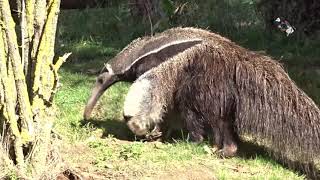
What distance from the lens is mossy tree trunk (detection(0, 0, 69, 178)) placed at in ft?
14.3

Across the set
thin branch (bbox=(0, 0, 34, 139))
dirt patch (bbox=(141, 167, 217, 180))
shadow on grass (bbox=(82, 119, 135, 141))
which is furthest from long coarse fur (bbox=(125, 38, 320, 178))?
thin branch (bbox=(0, 0, 34, 139))

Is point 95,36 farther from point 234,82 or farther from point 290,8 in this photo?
point 234,82

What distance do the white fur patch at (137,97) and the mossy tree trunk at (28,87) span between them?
1.66 metres

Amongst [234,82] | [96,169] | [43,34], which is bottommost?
[96,169]

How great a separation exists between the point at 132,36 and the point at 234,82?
4.99 meters

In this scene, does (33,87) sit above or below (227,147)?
above

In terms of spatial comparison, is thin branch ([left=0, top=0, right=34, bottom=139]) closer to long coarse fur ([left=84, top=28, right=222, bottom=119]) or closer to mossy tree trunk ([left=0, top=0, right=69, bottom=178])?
mossy tree trunk ([left=0, top=0, right=69, bottom=178])

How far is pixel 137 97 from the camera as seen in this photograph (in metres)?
6.21

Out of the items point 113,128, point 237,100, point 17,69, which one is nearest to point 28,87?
point 17,69

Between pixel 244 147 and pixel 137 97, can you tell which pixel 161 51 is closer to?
pixel 137 97

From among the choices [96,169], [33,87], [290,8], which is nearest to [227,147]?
[96,169]

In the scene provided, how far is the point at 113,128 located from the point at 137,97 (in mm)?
765

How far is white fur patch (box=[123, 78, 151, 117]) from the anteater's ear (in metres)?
0.19

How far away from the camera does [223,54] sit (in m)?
5.89
